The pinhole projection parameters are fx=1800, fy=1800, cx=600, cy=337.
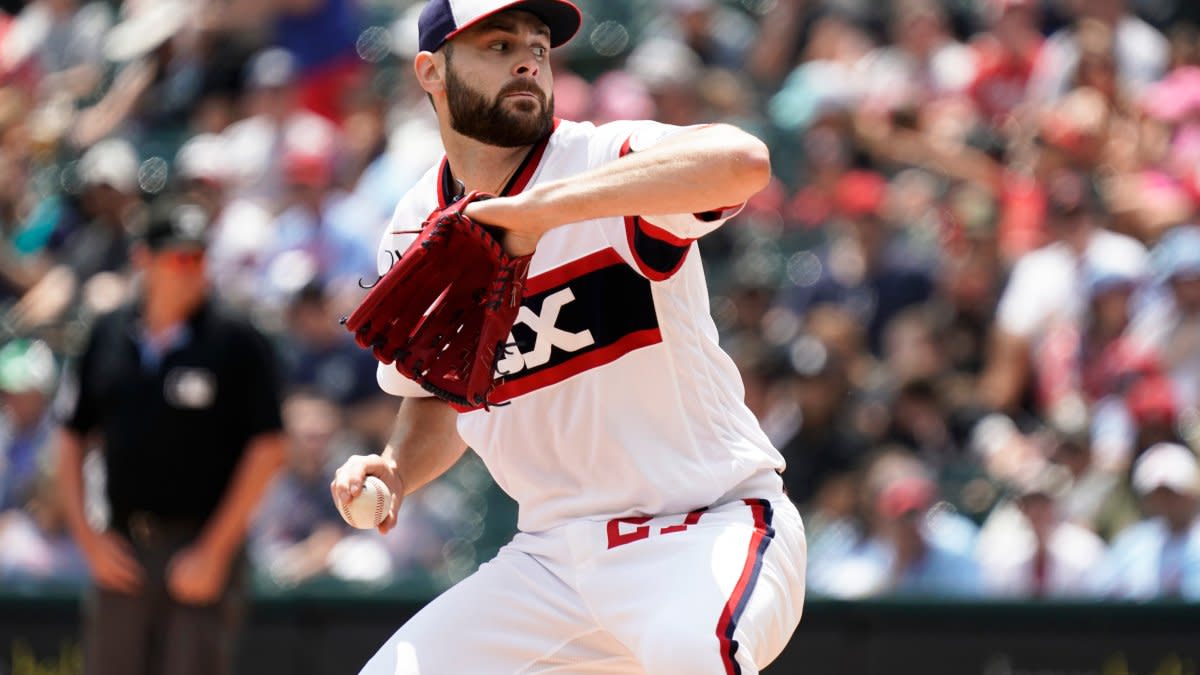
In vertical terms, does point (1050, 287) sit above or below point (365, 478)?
below

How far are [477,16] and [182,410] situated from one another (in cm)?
317

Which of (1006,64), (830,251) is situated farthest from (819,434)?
(1006,64)

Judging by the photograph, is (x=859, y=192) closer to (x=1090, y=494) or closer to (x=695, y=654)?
(x=1090, y=494)

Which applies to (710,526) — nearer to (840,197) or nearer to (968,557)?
(968,557)

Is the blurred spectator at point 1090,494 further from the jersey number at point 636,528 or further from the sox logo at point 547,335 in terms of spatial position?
the sox logo at point 547,335

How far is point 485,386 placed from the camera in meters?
3.91

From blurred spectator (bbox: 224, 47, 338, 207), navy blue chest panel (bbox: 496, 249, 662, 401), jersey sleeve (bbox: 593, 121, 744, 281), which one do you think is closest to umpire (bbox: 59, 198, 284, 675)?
navy blue chest panel (bbox: 496, 249, 662, 401)

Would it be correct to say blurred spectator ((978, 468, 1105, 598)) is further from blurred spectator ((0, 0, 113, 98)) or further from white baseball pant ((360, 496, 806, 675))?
blurred spectator ((0, 0, 113, 98))

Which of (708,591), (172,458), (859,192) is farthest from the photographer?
(859,192)

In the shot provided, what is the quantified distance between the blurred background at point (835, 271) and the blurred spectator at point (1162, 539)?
0.6 inches

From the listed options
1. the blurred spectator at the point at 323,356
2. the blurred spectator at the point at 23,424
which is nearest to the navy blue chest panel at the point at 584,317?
the blurred spectator at the point at 323,356

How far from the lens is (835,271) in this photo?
31.2ft

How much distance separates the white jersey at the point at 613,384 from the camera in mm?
4148

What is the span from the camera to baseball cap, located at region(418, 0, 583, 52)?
425cm
